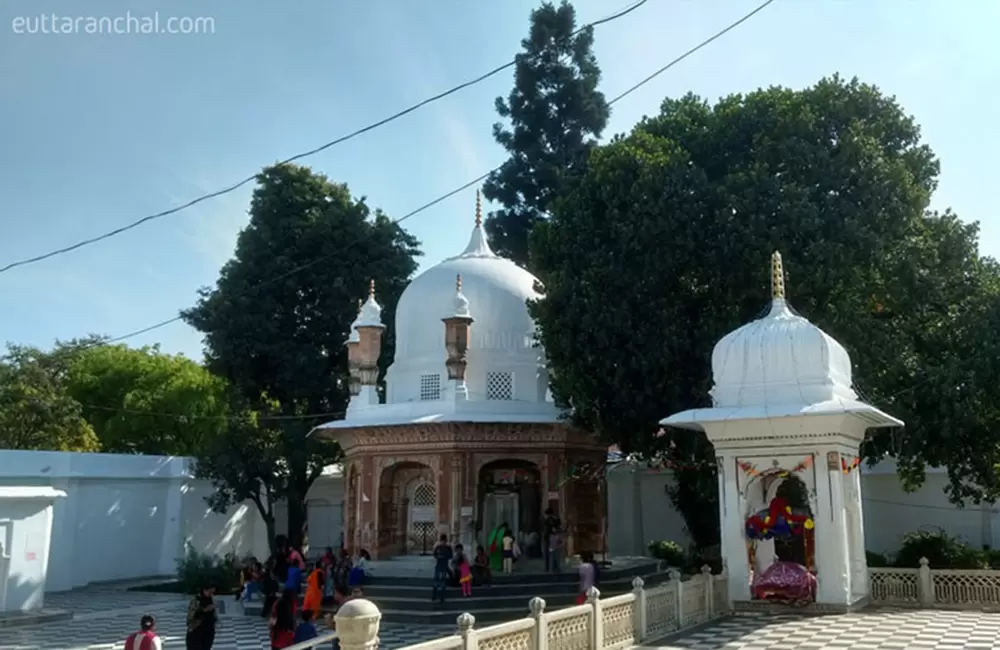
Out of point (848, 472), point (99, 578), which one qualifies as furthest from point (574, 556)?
point (99, 578)

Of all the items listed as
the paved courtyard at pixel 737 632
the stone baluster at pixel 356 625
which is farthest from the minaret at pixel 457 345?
the stone baluster at pixel 356 625

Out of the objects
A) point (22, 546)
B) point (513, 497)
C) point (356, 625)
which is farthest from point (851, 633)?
point (22, 546)

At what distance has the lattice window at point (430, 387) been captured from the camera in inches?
892

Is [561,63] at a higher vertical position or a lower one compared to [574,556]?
higher

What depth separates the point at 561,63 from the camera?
37719mm

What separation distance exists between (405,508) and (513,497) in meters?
2.54

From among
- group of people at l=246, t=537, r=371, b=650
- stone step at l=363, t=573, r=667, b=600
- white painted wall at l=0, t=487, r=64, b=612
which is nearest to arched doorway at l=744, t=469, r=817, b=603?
stone step at l=363, t=573, r=667, b=600

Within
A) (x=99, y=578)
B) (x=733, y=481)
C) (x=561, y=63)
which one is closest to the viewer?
(x=733, y=481)

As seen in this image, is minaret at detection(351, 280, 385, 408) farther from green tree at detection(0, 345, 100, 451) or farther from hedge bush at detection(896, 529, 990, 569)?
green tree at detection(0, 345, 100, 451)

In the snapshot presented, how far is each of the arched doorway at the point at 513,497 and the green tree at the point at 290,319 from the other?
26.5 ft

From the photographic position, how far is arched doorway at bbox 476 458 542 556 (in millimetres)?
21656

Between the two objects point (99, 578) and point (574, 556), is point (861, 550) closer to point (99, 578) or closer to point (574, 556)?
point (574, 556)

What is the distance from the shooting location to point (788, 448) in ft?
49.1

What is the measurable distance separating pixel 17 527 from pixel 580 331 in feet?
39.3
